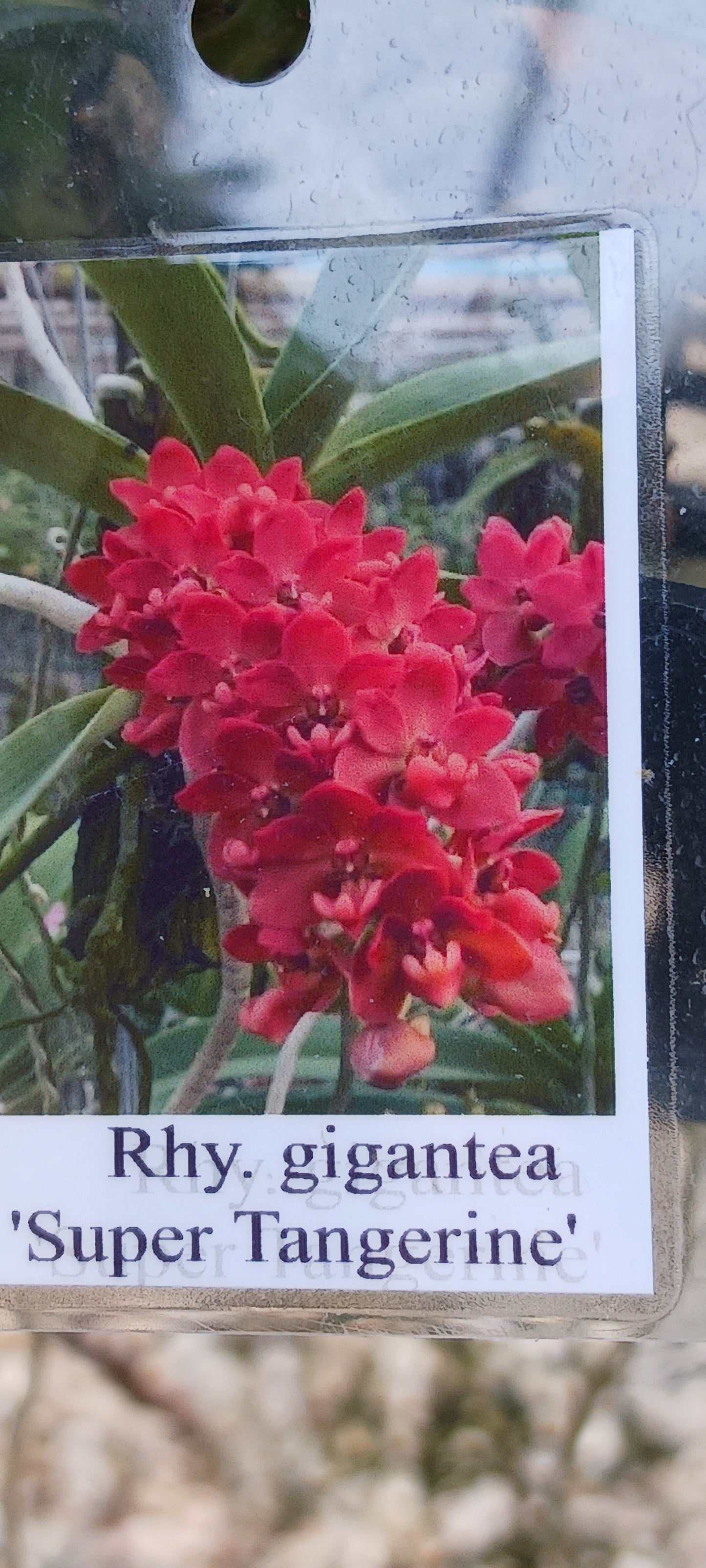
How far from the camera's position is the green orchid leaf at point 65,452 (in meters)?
0.39

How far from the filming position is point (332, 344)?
1.29ft

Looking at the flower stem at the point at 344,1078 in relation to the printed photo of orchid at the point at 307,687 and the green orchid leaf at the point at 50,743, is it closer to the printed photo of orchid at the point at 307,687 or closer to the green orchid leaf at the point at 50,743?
the printed photo of orchid at the point at 307,687

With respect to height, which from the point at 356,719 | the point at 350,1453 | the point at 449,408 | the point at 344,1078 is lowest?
the point at 350,1453

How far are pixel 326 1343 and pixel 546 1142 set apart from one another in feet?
0.38

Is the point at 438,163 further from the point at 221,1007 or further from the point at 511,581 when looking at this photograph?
the point at 221,1007

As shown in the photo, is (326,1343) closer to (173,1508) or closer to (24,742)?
(173,1508)

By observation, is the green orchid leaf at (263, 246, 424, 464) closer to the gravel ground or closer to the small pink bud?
the small pink bud

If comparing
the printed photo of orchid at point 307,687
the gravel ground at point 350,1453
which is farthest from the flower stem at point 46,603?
the gravel ground at point 350,1453

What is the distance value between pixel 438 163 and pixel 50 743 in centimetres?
25

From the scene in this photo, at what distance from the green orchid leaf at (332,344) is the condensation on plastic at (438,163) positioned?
15 mm

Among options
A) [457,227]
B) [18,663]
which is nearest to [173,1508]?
[18,663]

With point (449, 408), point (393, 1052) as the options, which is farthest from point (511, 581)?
point (393, 1052)

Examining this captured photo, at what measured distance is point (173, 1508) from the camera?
1.30 feet

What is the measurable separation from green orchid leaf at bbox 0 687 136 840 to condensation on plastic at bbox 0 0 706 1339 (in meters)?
0.16
